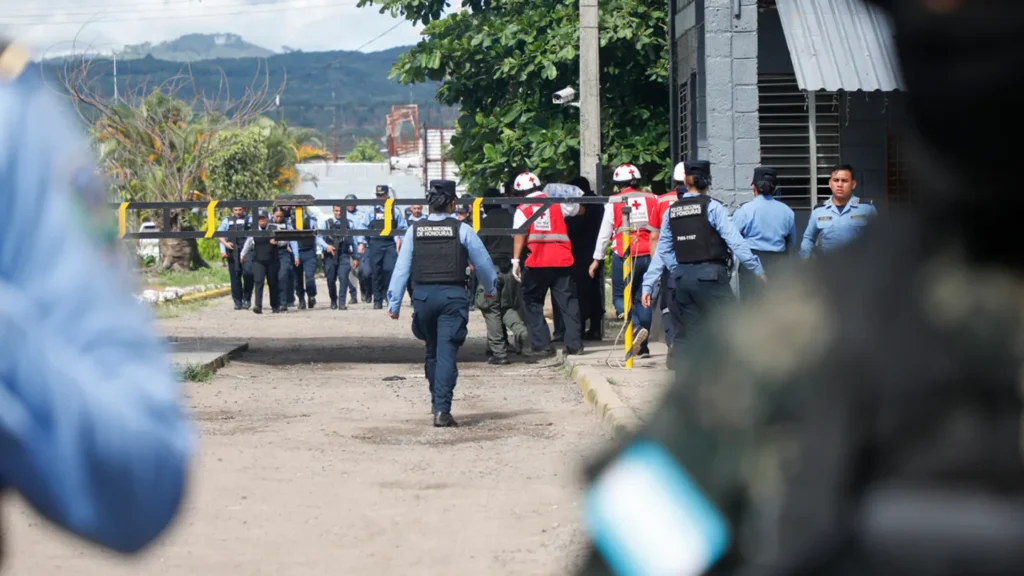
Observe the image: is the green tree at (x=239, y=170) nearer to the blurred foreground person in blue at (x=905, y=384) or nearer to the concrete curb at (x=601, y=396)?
the concrete curb at (x=601, y=396)

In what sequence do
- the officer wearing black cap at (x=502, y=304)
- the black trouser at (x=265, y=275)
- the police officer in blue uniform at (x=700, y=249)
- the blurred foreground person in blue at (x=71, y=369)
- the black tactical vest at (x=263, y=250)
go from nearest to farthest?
the blurred foreground person in blue at (x=71, y=369) < the police officer in blue uniform at (x=700, y=249) < the officer wearing black cap at (x=502, y=304) < the black tactical vest at (x=263, y=250) < the black trouser at (x=265, y=275)

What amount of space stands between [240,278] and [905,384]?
2377cm

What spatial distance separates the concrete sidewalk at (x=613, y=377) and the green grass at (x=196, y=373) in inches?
137

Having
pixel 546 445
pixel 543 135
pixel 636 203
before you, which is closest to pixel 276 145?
pixel 543 135

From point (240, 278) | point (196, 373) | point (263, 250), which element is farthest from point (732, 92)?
point (240, 278)

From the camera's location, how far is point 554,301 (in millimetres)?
15266

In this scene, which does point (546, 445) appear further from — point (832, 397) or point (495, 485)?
point (832, 397)

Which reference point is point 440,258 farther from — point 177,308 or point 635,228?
point 177,308

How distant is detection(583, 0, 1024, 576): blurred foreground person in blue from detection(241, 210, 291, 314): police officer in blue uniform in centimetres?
2191

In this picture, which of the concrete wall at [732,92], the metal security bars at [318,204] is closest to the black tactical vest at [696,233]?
the concrete wall at [732,92]

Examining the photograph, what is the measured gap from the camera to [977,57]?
0.92 m

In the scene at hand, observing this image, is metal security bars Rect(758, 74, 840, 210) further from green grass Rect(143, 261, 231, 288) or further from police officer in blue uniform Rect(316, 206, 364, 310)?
green grass Rect(143, 261, 231, 288)

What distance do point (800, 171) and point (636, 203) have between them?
1975mm

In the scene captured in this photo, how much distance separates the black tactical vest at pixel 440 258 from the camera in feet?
35.1
